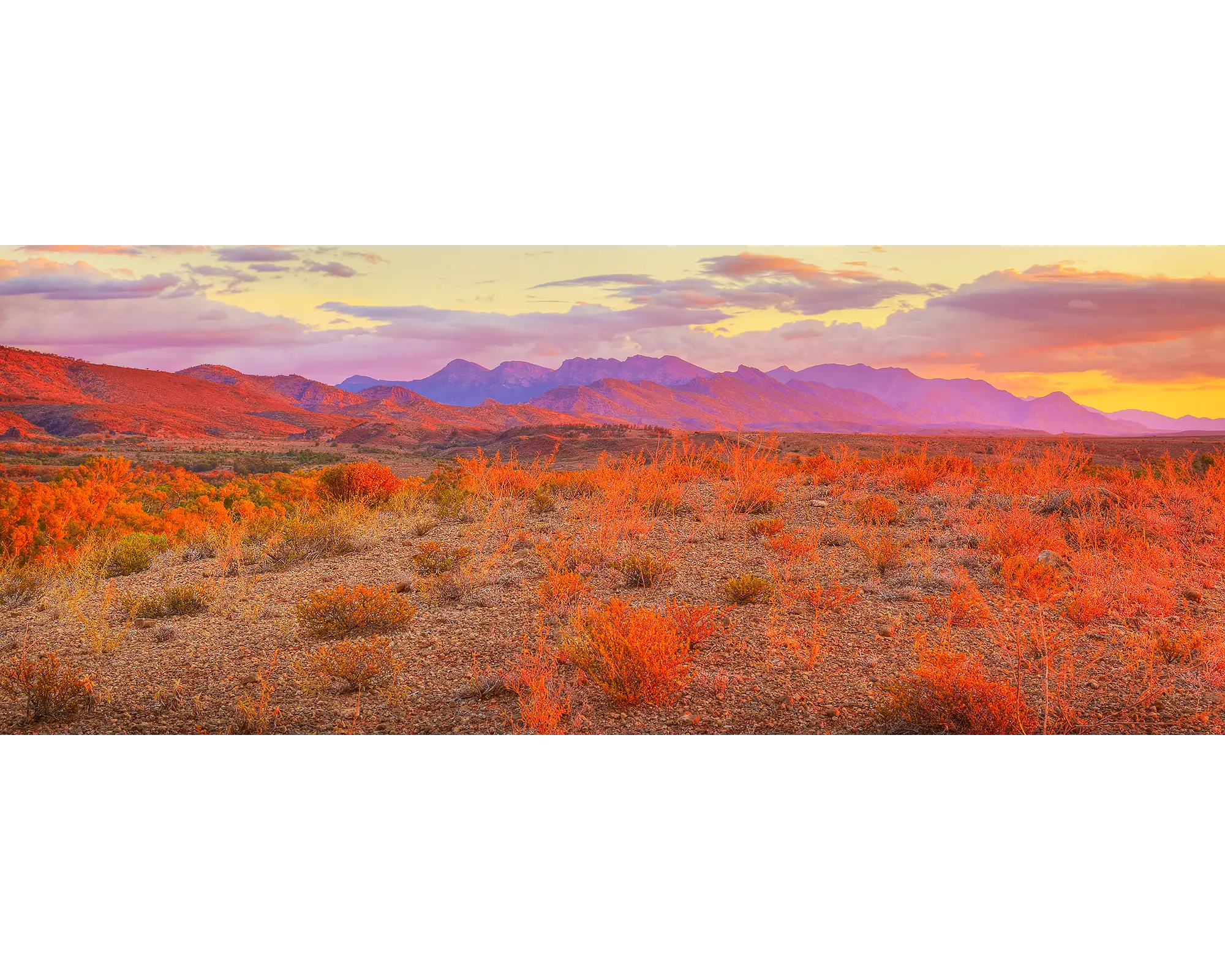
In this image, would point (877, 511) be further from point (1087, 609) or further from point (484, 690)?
point (484, 690)

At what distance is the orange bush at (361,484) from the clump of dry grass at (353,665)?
86.6 inches

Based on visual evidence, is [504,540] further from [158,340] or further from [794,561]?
[158,340]

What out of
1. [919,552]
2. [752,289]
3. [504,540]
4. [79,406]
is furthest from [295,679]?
[919,552]

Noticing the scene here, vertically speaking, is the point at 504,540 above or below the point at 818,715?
above

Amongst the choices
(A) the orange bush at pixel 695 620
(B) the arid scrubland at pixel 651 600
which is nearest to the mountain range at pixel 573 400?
(B) the arid scrubland at pixel 651 600

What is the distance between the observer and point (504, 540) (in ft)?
18.8

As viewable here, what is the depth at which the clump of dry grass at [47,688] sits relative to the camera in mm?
4270

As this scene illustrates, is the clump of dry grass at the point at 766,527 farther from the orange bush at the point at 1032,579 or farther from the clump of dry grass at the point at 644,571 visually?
the orange bush at the point at 1032,579

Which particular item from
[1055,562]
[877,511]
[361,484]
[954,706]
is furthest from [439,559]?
[1055,562]

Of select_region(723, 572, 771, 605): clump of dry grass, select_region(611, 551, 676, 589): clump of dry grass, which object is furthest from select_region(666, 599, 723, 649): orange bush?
select_region(611, 551, 676, 589): clump of dry grass

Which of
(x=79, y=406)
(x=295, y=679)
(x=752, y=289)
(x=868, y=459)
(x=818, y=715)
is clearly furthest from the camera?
(x=868, y=459)

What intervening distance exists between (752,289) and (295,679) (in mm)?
4102

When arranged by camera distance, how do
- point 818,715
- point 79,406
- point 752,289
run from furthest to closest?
point 79,406 < point 752,289 < point 818,715
